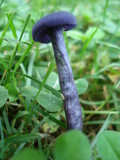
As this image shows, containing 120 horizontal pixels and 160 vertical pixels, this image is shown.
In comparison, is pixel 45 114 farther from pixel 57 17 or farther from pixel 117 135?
pixel 57 17

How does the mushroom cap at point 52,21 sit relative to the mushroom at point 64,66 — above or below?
above

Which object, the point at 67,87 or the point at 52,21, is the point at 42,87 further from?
the point at 52,21

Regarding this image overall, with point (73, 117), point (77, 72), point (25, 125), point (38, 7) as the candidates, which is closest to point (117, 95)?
point (77, 72)

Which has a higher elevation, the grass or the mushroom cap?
the mushroom cap

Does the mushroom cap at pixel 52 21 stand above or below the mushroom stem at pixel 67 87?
above

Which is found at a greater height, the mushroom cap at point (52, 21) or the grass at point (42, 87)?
the mushroom cap at point (52, 21)

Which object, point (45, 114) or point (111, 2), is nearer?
point (45, 114)
